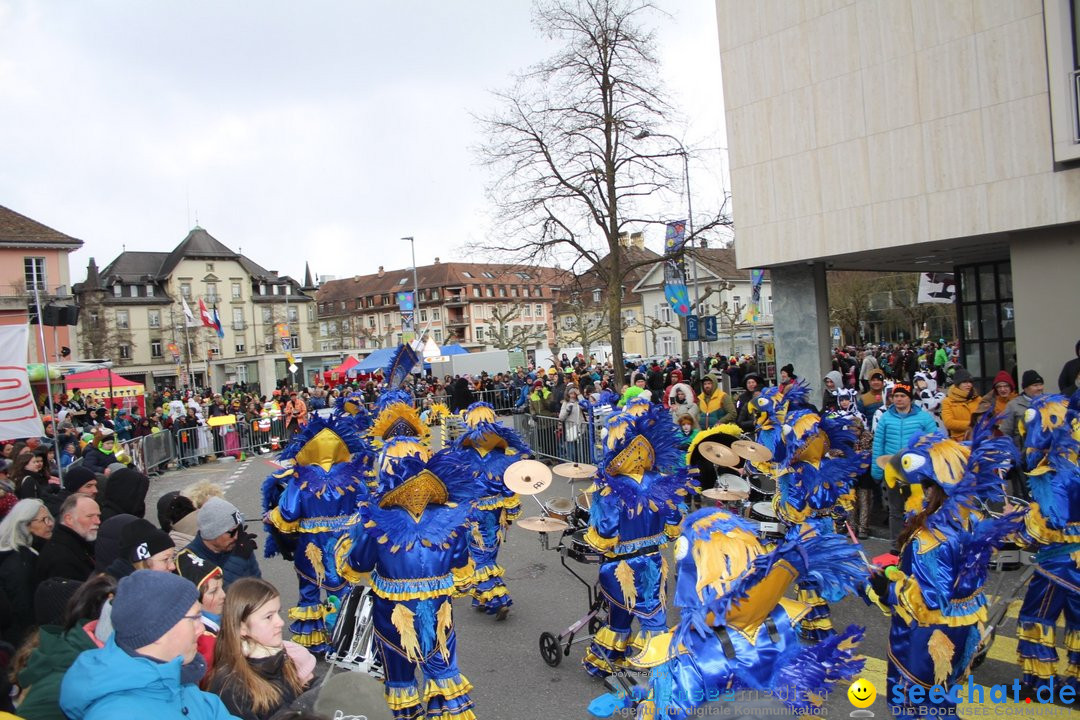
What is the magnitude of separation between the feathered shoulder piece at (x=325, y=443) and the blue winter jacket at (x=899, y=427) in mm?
5298

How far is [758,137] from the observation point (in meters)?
14.5

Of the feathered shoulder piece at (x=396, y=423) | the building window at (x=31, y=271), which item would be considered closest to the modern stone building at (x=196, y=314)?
the building window at (x=31, y=271)

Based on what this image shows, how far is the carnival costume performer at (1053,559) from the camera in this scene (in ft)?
15.6

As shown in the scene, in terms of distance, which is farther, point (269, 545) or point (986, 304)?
point (986, 304)

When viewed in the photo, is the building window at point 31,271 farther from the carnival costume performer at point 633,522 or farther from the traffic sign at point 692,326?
the carnival costume performer at point 633,522

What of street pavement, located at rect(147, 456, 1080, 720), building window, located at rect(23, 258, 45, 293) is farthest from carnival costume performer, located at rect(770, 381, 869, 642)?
building window, located at rect(23, 258, 45, 293)

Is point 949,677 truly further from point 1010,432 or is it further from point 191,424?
point 191,424

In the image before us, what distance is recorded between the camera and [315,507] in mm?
6523

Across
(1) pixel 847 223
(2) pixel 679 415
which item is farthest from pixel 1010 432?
(1) pixel 847 223

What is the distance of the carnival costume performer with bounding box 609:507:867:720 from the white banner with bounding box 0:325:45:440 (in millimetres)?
8179

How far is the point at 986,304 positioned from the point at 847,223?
516 cm

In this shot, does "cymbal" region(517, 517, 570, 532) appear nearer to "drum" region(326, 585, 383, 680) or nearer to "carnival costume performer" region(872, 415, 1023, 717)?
"drum" region(326, 585, 383, 680)

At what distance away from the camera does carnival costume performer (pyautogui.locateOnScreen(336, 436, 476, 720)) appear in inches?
178

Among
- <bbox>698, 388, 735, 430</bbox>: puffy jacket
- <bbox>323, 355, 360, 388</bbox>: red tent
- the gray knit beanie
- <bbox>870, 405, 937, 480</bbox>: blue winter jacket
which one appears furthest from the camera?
<bbox>323, 355, 360, 388</bbox>: red tent
